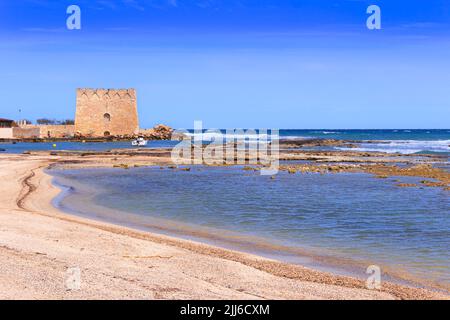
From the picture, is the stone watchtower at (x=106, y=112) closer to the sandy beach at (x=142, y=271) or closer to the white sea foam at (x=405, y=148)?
the white sea foam at (x=405, y=148)

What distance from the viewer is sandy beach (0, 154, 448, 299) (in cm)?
720

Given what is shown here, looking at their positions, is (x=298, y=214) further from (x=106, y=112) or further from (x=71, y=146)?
(x=106, y=112)

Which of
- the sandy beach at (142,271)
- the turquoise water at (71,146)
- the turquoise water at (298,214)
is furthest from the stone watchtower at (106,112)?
the sandy beach at (142,271)

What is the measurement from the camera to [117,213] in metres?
15.5

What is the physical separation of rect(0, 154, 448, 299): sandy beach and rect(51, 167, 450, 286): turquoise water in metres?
1.19

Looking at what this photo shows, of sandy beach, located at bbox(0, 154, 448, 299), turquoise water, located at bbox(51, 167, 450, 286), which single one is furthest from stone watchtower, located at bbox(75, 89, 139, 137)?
sandy beach, located at bbox(0, 154, 448, 299)

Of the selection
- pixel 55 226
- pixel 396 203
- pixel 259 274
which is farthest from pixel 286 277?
pixel 396 203

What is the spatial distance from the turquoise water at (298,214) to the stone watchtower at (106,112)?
2538 inches

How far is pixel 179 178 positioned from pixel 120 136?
66.1 m

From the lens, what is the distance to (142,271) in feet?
27.2

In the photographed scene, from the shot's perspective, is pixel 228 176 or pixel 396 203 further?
pixel 228 176

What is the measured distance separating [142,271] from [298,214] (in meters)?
7.52

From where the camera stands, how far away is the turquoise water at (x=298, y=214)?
1043 centimetres
